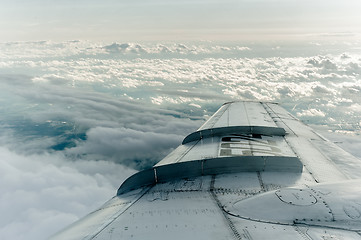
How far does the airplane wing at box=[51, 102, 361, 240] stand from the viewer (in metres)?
5.99

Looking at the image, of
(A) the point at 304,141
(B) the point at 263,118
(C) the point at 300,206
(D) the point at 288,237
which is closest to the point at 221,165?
(C) the point at 300,206

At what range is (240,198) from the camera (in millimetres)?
8461

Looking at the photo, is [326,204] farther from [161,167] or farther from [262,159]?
[161,167]

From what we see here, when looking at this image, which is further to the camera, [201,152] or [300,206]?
[201,152]

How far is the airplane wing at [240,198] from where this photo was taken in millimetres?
5992

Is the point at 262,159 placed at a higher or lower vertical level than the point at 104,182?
higher

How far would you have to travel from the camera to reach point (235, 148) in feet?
47.3

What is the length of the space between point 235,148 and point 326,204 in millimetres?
7934

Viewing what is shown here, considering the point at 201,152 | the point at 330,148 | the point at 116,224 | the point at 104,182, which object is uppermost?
A: the point at 116,224

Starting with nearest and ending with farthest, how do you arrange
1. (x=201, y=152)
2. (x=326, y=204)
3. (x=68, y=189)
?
(x=326, y=204) < (x=201, y=152) < (x=68, y=189)

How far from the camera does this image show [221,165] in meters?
11.3

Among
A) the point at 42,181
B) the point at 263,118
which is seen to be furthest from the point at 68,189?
the point at 263,118

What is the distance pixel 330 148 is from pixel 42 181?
212m

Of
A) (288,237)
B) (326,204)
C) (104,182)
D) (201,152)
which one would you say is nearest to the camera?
(288,237)
